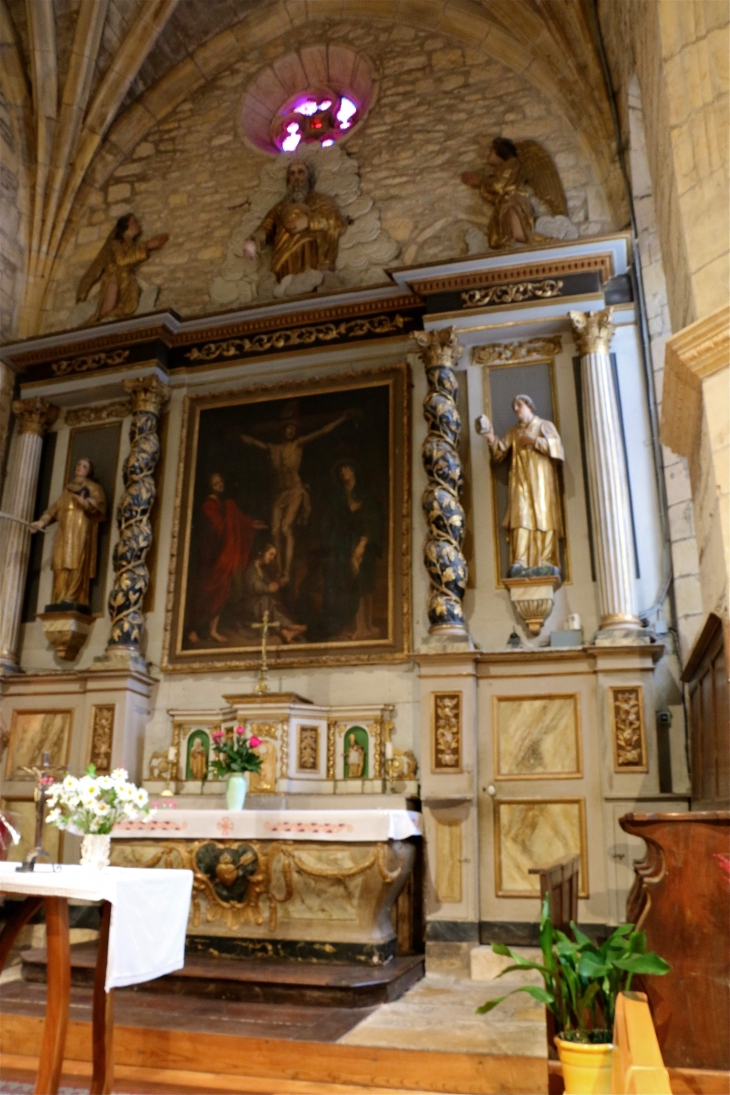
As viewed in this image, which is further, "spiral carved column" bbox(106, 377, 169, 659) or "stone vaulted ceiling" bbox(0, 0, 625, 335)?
"stone vaulted ceiling" bbox(0, 0, 625, 335)

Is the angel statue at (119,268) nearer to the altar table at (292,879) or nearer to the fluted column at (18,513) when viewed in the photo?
the fluted column at (18,513)

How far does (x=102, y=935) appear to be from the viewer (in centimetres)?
450

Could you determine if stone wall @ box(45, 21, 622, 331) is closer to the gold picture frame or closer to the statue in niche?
the statue in niche

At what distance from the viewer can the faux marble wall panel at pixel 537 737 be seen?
7406 mm

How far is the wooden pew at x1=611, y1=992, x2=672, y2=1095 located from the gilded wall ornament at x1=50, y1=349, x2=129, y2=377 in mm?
8419

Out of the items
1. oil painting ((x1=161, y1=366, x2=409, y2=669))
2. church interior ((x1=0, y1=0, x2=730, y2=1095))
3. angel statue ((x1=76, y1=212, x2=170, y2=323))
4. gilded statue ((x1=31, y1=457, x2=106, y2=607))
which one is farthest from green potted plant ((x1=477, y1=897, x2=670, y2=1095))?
angel statue ((x1=76, y1=212, x2=170, y2=323))

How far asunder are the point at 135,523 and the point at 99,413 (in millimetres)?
1742

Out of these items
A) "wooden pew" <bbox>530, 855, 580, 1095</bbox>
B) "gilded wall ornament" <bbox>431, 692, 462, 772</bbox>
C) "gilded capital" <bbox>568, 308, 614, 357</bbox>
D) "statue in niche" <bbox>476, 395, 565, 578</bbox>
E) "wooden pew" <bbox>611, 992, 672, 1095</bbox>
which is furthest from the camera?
"gilded capital" <bbox>568, 308, 614, 357</bbox>

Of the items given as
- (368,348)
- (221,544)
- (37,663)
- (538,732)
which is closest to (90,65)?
(368,348)

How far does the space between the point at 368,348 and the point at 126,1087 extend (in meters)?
6.79

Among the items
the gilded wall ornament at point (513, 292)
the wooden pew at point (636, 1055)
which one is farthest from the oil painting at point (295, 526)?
the wooden pew at point (636, 1055)

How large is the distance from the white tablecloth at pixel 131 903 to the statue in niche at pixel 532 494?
4.33 meters

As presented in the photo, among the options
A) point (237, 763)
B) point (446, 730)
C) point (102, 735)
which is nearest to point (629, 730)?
point (446, 730)

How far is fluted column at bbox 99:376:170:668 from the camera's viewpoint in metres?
8.78
